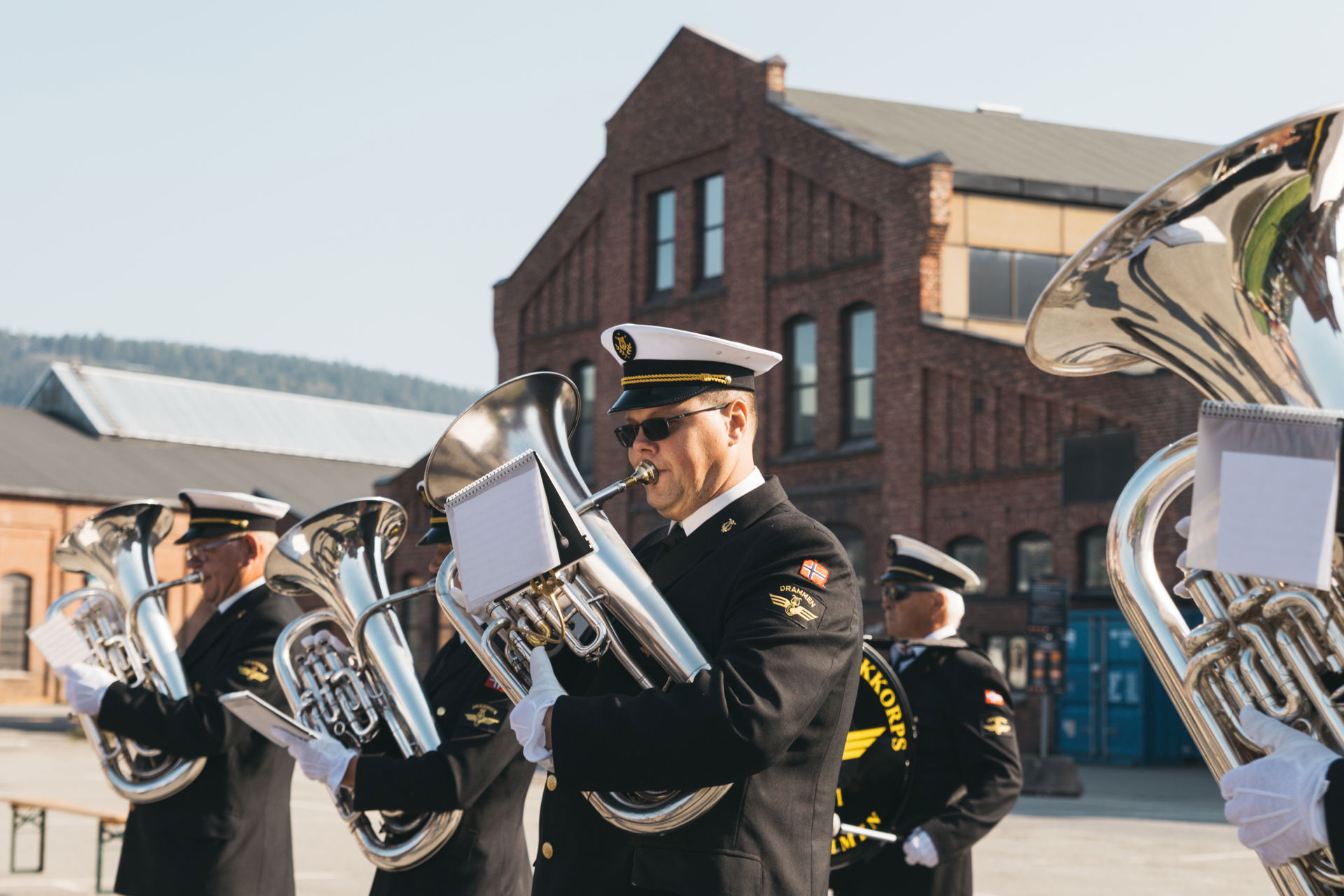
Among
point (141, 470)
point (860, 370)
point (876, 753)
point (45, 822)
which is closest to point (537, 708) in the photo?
point (876, 753)

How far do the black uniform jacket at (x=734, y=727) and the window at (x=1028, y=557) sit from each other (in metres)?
22.3

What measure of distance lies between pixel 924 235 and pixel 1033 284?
3465mm

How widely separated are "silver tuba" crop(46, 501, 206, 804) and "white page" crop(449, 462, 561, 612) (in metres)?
2.98

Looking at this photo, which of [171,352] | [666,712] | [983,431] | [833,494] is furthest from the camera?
[171,352]

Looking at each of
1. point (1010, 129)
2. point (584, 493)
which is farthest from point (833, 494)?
point (584, 493)

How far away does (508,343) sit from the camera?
113ft

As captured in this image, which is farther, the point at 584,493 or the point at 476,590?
the point at 584,493

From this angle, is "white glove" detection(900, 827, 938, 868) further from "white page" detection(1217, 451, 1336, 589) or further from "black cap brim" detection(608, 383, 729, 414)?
"white page" detection(1217, 451, 1336, 589)

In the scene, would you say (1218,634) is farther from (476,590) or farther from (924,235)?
(924,235)

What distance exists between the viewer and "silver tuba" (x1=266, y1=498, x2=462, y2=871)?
4.73 m

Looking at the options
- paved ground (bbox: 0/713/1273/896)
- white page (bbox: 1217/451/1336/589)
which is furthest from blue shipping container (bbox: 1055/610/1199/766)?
white page (bbox: 1217/451/1336/589)

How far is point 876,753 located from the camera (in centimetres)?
531

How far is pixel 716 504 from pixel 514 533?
24.9 inches

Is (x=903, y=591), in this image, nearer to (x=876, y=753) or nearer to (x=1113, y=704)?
(x=876, y=753)
